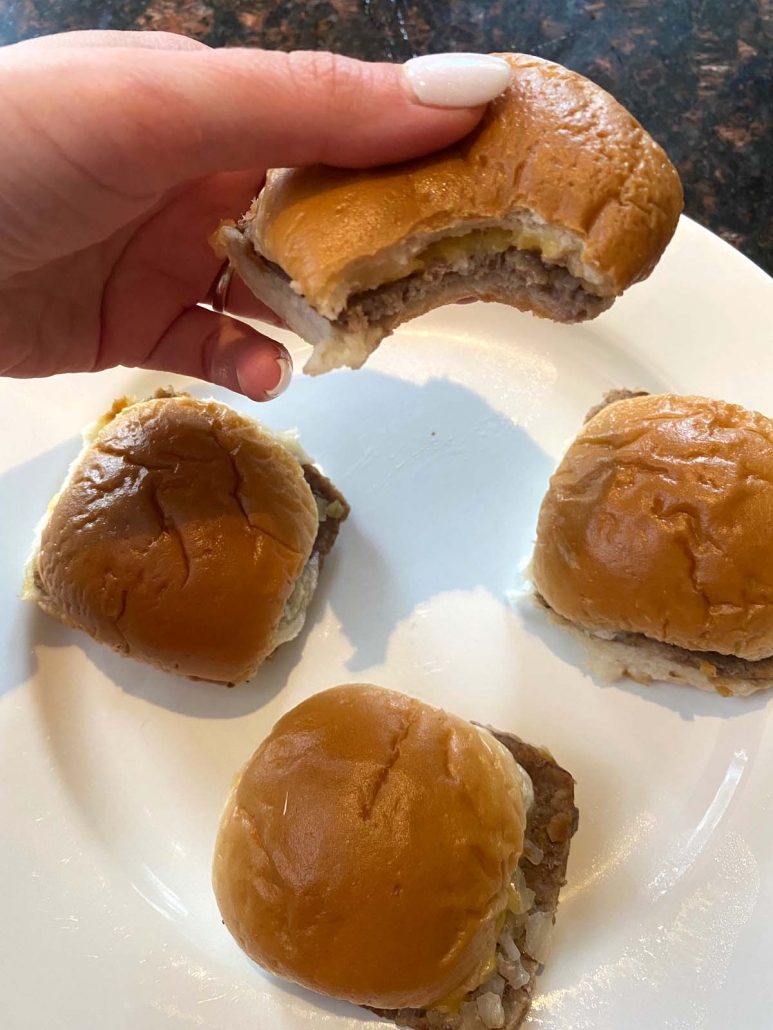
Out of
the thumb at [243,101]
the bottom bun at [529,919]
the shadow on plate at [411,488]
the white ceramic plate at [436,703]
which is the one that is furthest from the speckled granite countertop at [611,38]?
the bottom bun at [529,919]

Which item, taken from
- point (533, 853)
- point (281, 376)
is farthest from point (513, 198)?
point (533, 853)

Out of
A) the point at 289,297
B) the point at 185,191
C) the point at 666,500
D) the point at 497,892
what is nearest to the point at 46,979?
the point at 497,892

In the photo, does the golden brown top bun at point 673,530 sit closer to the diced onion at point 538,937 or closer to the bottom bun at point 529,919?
the bottom bun at point 529,919

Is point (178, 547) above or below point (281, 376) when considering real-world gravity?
below

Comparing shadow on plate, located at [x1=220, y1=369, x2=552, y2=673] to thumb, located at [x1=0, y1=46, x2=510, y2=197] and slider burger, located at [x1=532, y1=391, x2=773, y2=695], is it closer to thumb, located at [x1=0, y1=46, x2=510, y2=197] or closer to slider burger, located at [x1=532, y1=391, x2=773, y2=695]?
slider burger, located at [x1=532, y1=391, x2=773, y2=695]

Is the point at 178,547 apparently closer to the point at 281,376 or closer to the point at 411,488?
the point at 281,376

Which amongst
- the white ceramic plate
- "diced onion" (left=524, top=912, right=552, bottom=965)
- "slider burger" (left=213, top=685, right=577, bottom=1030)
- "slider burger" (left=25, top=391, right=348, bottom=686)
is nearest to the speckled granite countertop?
the white ceramic plate
